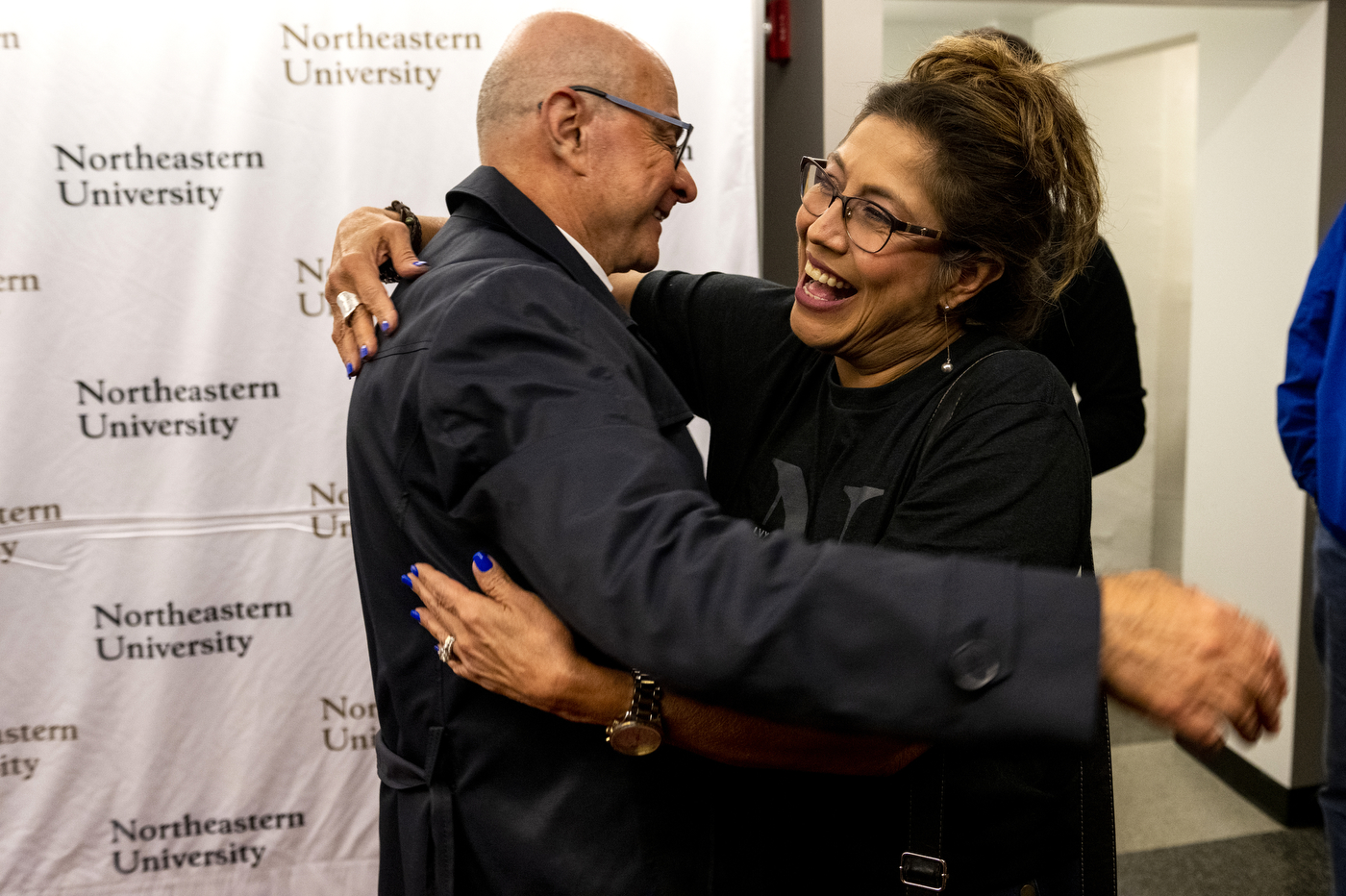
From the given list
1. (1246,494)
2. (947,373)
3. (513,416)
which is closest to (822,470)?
(947,373)

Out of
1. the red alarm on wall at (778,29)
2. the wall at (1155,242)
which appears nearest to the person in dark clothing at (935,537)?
the red alarm on wall at (778,29)

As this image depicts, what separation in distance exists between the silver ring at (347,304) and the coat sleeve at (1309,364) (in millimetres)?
1776

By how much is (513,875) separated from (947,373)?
74 centimetres

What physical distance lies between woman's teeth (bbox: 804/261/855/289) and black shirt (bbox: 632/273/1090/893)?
0.13 metres

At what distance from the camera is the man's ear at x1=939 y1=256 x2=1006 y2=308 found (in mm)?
1383

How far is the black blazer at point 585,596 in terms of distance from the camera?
2.43 feet

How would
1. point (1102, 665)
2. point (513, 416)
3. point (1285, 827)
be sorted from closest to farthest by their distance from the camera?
point (1102, 665), point (513, 416), point (1285, 827)

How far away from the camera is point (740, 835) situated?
1213 millimetres

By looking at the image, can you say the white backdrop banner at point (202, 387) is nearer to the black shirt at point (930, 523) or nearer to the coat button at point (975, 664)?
the black shirt at point (930, 523)

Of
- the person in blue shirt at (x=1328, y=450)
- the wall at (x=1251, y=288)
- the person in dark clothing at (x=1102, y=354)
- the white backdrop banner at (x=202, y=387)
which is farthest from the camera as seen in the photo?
the wall at (x=1251, y=288)

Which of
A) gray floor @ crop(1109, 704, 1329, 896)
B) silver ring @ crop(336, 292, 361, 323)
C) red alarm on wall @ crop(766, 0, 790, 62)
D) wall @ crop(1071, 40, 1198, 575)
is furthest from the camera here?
wall @ crop(1071, 40, 1198, 575)

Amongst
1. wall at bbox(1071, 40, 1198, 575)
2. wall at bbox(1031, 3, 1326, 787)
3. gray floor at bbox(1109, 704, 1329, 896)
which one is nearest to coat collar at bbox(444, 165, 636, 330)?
gray floor at bbox(1109, 704, 1329, 896)

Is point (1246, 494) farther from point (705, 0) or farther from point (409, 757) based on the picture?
point (409, 757)

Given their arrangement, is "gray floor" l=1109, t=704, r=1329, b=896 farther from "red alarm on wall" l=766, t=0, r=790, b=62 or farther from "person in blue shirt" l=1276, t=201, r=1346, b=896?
"red alarm on wall" l=766, t=0, r=790, b=62
